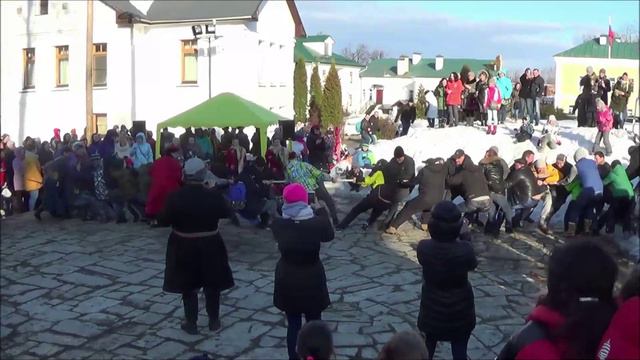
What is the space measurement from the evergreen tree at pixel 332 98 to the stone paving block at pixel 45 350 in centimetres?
1709

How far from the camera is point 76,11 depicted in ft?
97.8

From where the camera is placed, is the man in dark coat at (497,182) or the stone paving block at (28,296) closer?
the stone paving block at (28,296)

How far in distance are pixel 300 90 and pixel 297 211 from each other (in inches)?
1011

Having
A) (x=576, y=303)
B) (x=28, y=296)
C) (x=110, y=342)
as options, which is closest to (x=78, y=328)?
(x=110, y=342)

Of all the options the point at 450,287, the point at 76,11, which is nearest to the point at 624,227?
the point at 450,287

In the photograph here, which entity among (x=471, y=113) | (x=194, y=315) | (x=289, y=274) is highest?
(x=471, y=113)

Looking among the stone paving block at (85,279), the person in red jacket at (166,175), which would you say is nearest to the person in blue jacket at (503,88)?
the person in red jacket at (166,175)

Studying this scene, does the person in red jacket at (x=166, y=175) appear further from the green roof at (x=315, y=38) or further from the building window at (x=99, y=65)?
the green roof at (x=315, y=38)

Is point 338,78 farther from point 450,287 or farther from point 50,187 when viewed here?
point 450,287

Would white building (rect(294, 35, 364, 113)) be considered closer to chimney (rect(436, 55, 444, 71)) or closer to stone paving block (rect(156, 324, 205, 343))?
chimney (rect(436, 55, 444, 71))

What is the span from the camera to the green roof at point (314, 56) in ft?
92.6

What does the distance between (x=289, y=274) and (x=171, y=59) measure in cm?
2441

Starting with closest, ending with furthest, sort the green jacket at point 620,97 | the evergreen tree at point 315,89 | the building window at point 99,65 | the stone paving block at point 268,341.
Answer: the stone paving block at point 268,341
the green jacket at point 620,97
the evergreen tree at point 315,89
the building window at point 99,65

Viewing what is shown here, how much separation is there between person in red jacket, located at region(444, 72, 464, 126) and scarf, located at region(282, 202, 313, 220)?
1405 centimetres
